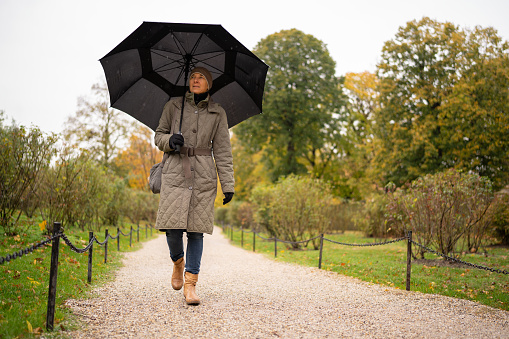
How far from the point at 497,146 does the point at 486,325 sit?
55.2 feet

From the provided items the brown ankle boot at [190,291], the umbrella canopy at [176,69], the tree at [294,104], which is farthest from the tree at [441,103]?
the brown ankle boot at [190,291]

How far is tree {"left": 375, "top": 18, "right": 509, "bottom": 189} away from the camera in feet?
60.8

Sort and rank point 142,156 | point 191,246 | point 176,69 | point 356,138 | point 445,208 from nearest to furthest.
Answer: point 191,246 < point 176,69 < point 445,208 < point 356,138 < point 142,156

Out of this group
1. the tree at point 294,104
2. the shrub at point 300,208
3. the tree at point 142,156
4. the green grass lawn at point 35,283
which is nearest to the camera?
the green grass lawn at point 35,283

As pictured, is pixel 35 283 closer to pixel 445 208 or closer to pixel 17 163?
pixel 17 163

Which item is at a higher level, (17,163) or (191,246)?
(17,163)

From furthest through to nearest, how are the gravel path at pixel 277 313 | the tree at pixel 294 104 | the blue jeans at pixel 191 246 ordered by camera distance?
the tree at pixel 294 104
the blue jeans at pixel 191 246
the gravel path at pixel 277 313

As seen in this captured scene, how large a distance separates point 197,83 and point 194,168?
3.30ft

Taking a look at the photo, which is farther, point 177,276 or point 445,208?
point 445,208

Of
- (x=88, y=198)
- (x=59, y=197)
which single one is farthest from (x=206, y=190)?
(x=88, y=198)

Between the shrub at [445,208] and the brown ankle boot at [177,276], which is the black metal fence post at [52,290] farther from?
the shrub at [445,208]

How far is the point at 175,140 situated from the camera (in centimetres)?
414

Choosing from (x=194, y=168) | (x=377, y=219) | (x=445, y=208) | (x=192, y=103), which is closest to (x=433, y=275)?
(x=445, y=208)

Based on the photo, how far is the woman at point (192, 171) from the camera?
4203 millimetres
